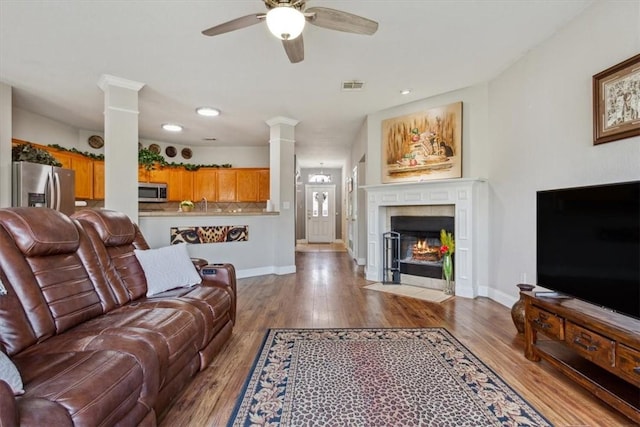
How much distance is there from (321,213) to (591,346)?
31.0 feet

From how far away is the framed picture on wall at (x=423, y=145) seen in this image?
4.11 metres

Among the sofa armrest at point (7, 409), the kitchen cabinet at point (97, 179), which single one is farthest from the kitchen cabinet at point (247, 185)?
the sofa armrest at point (7, 409)

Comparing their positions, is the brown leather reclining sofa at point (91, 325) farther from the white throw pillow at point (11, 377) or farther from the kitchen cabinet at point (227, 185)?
the kitchen cabinet at point (227, 185)

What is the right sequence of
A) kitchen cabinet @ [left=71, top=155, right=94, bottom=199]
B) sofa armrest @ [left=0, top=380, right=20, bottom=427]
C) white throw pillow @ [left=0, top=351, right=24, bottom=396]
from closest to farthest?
sofa armrest @ [left=0, top=380, right=20, bottom=427] < white throw pillow @ [left=0, top=351, right=24, bottom=396] < kitchen cabinet @ [left=71, top=155, right=94, bottom=199]

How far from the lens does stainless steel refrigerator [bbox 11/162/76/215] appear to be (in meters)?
3.74

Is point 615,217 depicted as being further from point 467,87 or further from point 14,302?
point 14,302

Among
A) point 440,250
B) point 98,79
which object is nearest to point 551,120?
point 440,250

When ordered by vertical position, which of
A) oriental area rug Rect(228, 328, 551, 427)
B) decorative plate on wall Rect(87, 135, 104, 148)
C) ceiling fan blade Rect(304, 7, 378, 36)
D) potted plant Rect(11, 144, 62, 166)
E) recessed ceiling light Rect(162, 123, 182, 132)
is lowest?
oriental area rug Rect(228, 328, 551, 427)

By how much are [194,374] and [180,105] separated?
400 cm

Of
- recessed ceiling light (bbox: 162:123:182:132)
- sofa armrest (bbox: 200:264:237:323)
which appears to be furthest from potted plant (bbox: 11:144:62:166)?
sofa armrest (bbox: 200:264:237:323)

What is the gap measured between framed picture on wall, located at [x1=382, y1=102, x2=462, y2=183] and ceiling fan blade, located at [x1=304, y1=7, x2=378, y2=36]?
2423 millimetres

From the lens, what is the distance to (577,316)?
1.82 m

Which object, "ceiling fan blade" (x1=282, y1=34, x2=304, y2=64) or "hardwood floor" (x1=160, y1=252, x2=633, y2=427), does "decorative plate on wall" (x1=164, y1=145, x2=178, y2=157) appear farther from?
"ceiling fan blade" (x1=282, y1=34, x2=304, y2=64)

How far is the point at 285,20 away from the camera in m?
1.87
